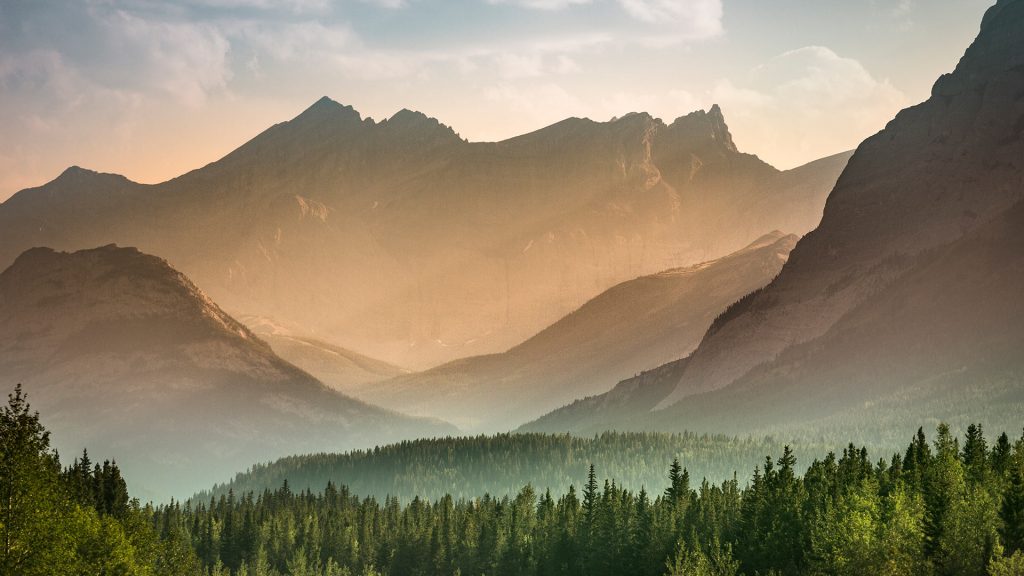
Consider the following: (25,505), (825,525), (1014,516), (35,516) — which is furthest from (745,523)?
(25,505)

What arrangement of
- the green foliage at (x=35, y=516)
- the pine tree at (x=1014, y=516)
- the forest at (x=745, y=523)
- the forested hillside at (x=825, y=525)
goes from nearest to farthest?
the green foliage at (x=35, y=516)
the forest at (x=745, y=523)
the pine tree at (x=1014, y=516)
the forested hillside at (x=825, y=525)

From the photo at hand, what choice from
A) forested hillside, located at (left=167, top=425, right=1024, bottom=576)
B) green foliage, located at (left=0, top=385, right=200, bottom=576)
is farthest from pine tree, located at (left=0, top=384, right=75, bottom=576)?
forested hillside, located at (left=167, top=425, right=1024, bottom=576)

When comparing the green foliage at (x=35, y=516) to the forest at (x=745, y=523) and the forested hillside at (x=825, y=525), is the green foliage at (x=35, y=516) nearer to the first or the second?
the forest at (x=745, y=523)

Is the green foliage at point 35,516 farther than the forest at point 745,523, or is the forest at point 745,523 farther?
the forest at point 745,523

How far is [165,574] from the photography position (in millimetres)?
129625

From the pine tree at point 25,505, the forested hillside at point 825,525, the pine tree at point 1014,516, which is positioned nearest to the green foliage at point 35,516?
the pine tree at point 25,505

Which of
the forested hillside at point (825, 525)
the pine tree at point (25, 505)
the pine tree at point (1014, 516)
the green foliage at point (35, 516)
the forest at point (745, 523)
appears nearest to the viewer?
the pine tree at point (25, 505)

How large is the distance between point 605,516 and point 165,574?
213ft

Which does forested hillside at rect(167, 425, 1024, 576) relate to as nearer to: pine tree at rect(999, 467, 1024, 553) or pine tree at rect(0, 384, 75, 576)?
pine tree at rect(999, 467, 1024, 553)

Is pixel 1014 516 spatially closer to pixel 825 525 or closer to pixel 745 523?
pixel 825 525

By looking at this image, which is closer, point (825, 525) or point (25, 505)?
point (25, 505)

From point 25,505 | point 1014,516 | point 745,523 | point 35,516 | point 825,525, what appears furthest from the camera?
point 745,523

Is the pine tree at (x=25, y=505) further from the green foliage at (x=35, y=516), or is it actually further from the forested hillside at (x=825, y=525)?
the forested hillside at (x=825, y=525)

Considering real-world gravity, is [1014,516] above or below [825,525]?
below
